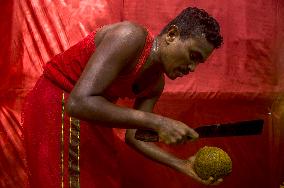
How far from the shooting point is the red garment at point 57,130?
1.67m

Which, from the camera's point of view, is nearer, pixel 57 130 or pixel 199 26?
pixel 199 26

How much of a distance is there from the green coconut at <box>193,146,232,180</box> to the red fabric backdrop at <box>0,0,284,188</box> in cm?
109

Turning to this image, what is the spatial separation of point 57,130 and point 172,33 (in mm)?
660

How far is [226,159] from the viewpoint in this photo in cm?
168

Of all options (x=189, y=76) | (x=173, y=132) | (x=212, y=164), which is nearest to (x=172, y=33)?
(x=173, y=132)

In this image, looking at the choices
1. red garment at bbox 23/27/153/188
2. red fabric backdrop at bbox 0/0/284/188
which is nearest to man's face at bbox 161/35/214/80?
red garment at bbox 23/27/153/188

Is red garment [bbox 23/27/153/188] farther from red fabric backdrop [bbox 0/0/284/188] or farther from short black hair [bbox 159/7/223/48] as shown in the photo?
red fabric backdrop [bbox 0/0/284/188]

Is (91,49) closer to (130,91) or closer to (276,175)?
(130,91)

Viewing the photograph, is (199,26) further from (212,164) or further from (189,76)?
(189,76)

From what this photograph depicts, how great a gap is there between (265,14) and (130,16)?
1.17m

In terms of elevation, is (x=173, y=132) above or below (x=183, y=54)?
below

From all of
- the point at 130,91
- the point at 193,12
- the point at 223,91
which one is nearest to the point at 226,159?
the point at 130,91

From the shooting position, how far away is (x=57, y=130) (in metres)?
1.69

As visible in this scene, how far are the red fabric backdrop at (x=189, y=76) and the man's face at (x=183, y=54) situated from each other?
3.58 ft
